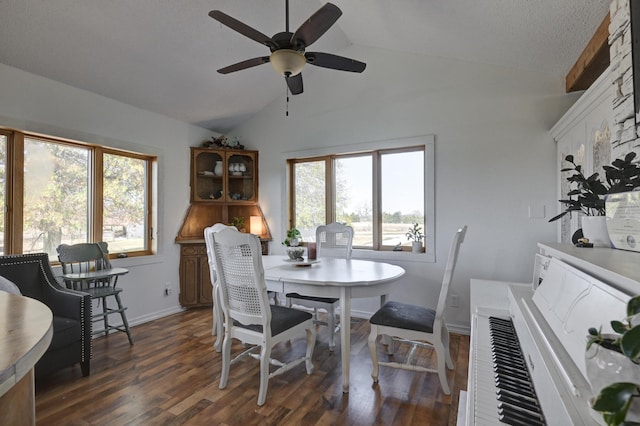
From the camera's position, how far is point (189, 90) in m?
3.66

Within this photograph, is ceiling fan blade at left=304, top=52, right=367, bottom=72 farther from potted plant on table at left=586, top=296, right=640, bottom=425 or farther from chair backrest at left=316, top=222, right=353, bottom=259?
potted plant on table at left=586, top=296, right=640, bottom=425

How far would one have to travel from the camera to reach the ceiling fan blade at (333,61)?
2.15m

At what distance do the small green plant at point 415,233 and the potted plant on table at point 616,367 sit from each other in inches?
120

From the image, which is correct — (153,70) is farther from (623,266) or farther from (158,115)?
(623,266)

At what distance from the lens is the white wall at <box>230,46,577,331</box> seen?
295cm

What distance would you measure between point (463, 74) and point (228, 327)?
10.8ft

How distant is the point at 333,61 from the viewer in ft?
7.27

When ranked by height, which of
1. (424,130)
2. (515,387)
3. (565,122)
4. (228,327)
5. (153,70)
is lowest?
(228,327)

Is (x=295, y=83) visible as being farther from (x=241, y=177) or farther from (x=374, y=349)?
(x=241, y=177)

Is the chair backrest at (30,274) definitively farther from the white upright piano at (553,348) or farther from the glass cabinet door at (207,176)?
the white upright piano at (553,348)

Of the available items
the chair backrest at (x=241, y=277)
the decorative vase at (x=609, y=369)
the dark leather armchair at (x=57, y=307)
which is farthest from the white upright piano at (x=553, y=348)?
the dark leather armchair at (x=57, y=307)

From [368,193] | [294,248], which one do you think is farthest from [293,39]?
[368,193]

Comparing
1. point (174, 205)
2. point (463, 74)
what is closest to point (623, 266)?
point (463, 74)

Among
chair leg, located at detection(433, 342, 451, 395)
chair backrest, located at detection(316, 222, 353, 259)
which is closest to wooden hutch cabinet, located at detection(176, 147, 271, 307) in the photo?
chair backrest, located at detection(316, 222, 353, 259)
